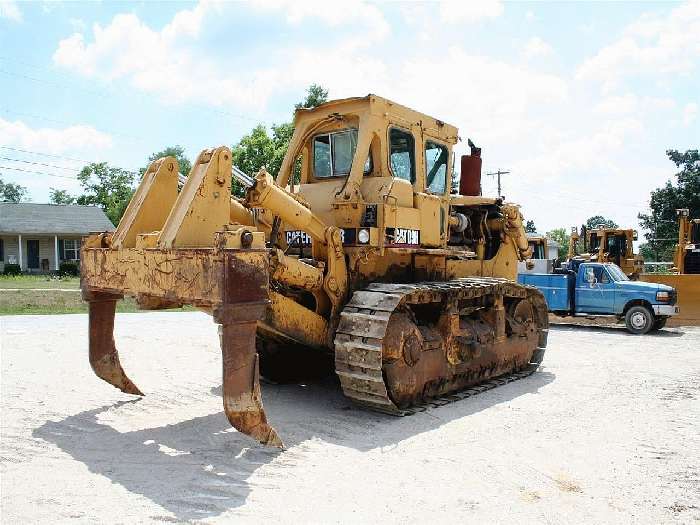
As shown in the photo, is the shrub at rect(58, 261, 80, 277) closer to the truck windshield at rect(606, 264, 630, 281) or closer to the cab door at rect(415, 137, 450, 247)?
the truck windshield at rect(606, 264, 630, 281)

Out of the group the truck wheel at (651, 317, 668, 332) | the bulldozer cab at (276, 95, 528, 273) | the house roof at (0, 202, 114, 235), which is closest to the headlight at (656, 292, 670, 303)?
the truck wheel at (651, 317, 668, 332)

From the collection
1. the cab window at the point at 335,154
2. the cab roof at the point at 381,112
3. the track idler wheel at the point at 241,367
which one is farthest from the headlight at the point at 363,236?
the track idler wheel at the point at 241,367

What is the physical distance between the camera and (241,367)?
472 centimetres


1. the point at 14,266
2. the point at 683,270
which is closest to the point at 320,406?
the point at 683,270

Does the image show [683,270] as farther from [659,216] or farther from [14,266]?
[14,266]

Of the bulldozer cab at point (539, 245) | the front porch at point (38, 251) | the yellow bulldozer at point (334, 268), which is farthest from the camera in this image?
the front porch at point (38, 251)

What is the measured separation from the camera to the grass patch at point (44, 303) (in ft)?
54.4

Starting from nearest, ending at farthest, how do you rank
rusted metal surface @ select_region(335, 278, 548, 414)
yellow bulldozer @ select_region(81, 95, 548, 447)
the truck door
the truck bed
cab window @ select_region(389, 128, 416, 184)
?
1. yellow bulldozer @ select_region(81, 95, 548, 447)
2. rusted metal surface @ select_region(335, 278, 548, 414)
3. cab window @ select_region(389, 128, 416, 184)
4. the truck door
5. the truck bed

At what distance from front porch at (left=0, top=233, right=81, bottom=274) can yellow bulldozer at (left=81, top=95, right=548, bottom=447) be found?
3093 centimetres

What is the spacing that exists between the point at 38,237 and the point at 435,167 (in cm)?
3361

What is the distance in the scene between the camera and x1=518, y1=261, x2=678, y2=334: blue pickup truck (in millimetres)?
14422

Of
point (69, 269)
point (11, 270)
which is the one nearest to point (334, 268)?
point (69, 269)

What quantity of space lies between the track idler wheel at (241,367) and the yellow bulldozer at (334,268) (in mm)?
10

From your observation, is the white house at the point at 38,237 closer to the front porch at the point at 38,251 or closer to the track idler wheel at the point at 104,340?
the front porch at the point at 38,251
